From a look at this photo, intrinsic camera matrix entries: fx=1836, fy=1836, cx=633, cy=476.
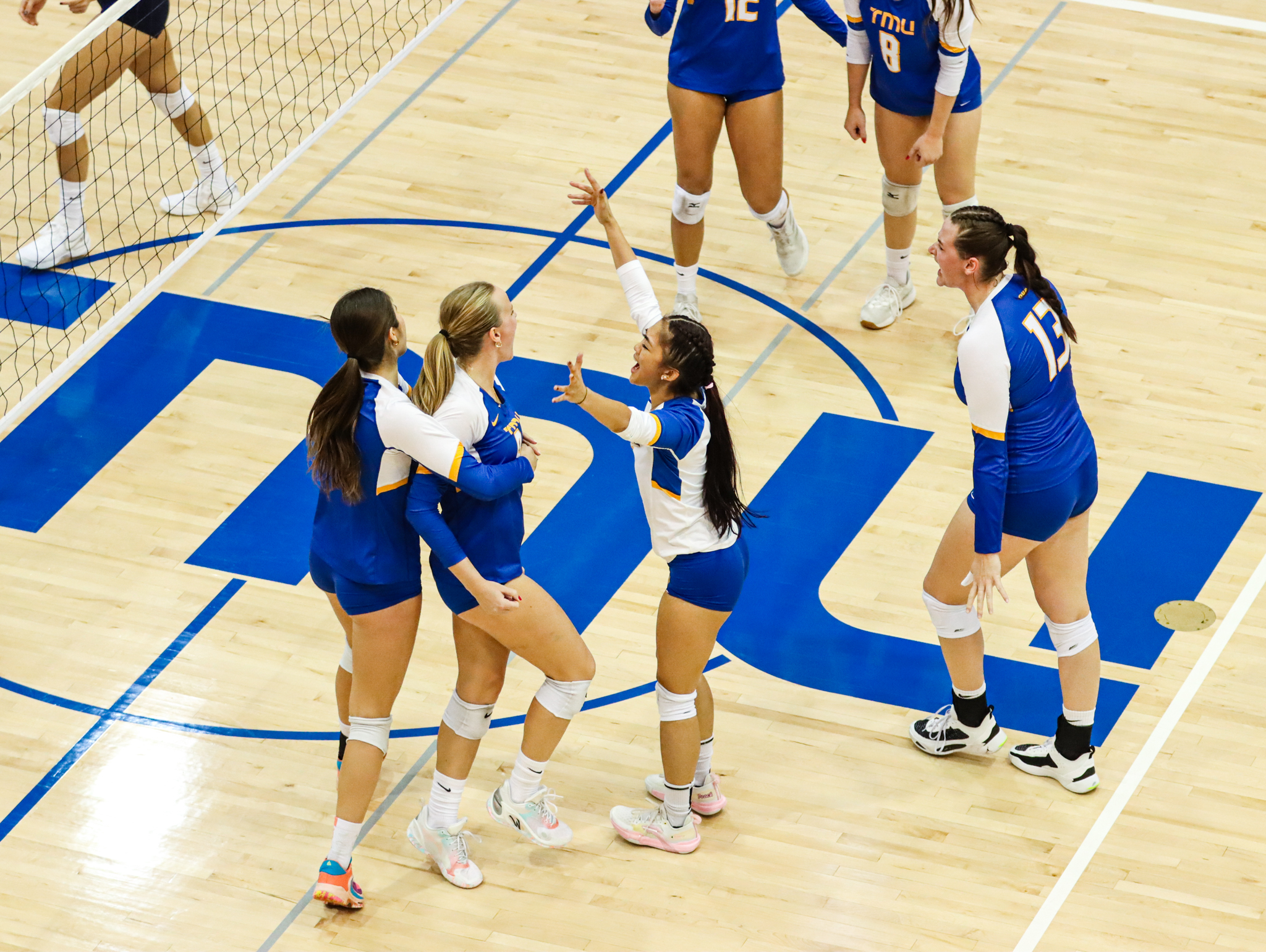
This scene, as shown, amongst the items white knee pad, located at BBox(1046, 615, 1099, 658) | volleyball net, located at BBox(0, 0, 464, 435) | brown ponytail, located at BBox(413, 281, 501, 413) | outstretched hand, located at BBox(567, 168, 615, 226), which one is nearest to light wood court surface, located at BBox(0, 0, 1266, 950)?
volleyball net, located at BBox(0, 0, 464, 435)

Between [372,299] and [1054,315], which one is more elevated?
[372,299]

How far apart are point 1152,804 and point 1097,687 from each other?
0.44 m

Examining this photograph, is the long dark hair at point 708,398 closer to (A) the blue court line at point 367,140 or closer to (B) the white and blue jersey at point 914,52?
(B) the white and blue jersey at point 914,52

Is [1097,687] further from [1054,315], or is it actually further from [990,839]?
[1054,315]

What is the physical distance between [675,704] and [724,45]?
11.3ft

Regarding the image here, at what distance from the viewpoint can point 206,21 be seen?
11383 millimetres

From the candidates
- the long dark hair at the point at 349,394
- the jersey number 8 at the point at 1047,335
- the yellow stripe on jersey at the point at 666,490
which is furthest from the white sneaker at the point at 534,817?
the jersey number 8 at the point at 1047,335

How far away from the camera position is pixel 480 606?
5590mm

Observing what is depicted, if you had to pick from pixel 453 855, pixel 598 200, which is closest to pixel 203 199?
pixel 598 200

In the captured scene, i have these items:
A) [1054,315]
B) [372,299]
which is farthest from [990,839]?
[372,299]

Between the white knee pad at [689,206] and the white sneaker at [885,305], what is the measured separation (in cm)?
94

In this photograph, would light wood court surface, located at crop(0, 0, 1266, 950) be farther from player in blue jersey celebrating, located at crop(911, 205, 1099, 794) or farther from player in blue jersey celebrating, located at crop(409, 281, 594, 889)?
player in blue jersey celebrating, located at crop(911, 205, 1099, 794)

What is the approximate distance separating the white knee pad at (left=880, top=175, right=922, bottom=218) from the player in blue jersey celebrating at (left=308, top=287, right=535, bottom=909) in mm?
3380

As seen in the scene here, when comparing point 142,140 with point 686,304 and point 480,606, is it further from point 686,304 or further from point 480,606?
point 480,606
